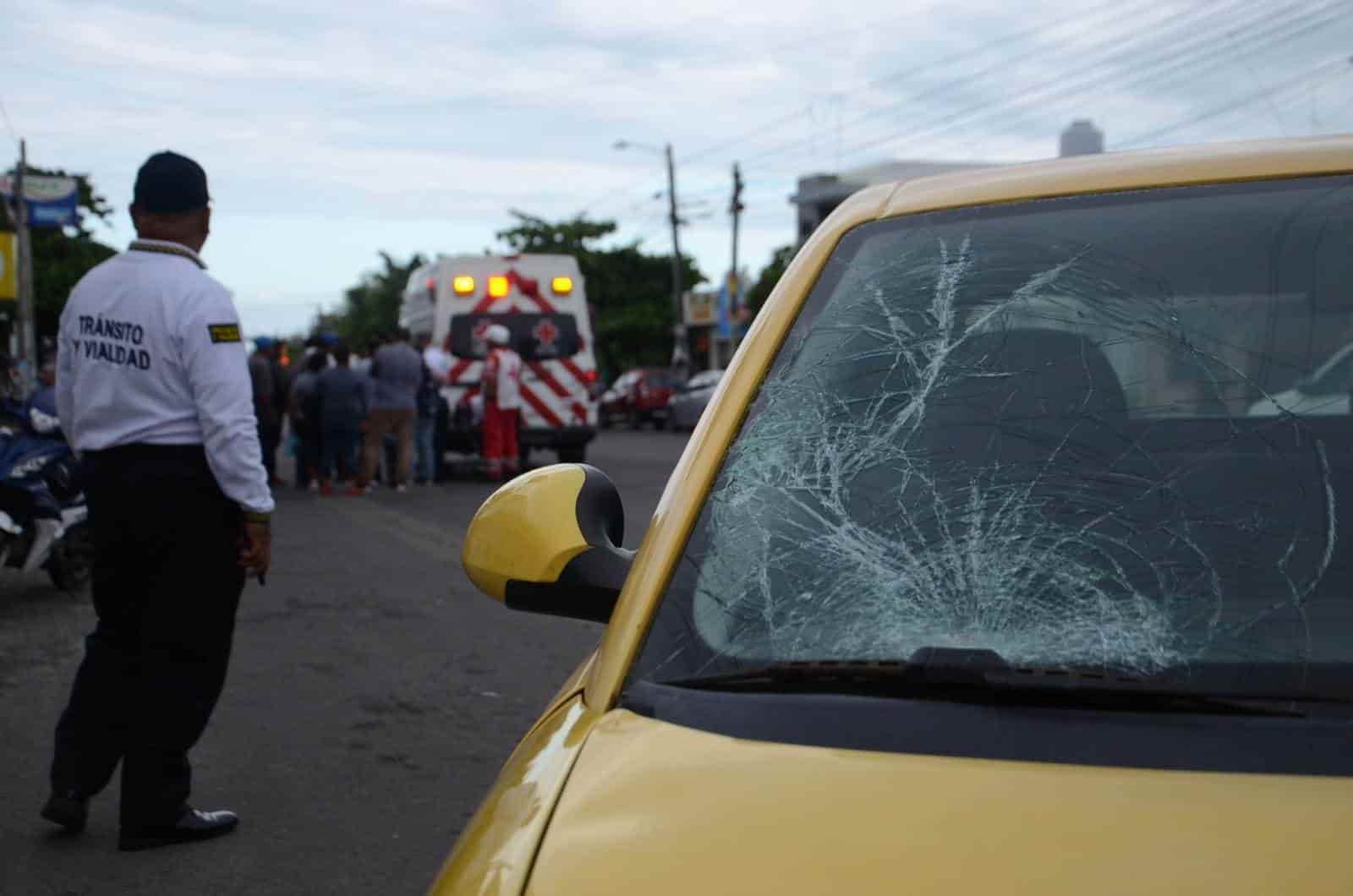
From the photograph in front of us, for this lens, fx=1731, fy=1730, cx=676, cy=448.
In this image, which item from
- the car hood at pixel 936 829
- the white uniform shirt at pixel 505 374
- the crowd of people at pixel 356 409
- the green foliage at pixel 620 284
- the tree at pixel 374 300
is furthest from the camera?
the tree at pixel 374 300

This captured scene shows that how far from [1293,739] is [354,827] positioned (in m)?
3.67

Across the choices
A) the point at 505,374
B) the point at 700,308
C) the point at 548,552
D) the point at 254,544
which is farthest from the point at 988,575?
the point at 700,308

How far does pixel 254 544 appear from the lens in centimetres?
471

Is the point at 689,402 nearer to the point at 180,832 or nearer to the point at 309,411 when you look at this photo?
the point at 309,411

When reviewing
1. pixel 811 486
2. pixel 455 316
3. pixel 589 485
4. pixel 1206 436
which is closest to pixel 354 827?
pixel 589 485

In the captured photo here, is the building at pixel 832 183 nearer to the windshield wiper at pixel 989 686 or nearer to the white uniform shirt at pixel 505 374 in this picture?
the white uniform shirt at pixel 505 374

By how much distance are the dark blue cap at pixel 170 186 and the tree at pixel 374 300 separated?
96431 millimetres

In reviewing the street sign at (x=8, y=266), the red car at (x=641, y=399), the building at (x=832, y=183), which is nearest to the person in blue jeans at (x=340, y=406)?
the street sign at (x=8, y=266)

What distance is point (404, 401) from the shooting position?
17984 mm

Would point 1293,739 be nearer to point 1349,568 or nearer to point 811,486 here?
point 1349,568

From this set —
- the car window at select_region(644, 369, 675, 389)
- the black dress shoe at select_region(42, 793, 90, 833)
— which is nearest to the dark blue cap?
the black dress shoe at select_region(42, 793, 90, 833)

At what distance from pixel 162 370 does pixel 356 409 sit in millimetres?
13788

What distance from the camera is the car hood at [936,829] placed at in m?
1.57

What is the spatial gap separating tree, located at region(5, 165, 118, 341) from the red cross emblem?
127 ft
